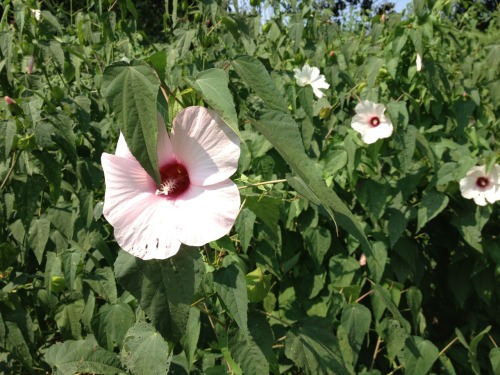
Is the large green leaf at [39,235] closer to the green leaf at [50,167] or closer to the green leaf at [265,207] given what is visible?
the green leaf at [50,167]

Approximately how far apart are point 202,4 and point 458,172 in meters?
1.12

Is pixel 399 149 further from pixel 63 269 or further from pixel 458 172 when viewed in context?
pixel 63 269

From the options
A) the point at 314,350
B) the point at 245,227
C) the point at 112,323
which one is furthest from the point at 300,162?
the point at 112,323

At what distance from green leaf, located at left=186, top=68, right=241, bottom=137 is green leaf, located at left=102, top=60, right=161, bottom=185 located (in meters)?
0.08

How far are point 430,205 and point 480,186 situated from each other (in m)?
0.20

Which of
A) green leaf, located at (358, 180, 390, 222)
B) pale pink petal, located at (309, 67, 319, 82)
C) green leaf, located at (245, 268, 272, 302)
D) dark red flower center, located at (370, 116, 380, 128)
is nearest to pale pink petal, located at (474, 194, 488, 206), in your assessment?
green leaf, located at (358, 180, 390, 222)

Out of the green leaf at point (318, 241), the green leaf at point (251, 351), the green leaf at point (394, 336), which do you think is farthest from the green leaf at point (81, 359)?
the green leaf at point (394, 336)

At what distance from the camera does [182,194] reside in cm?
82

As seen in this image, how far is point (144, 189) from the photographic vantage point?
812mm

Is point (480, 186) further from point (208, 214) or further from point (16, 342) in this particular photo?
point (16, 342)

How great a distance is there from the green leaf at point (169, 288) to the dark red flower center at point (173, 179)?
9 centimetres

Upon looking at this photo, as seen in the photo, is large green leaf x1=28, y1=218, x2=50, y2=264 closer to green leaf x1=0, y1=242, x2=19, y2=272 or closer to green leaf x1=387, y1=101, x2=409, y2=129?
green leaf x1=0, y1=242, x2=19, y2=272

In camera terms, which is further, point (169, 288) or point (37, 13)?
point (37, 13)

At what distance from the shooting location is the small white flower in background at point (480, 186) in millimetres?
1913
